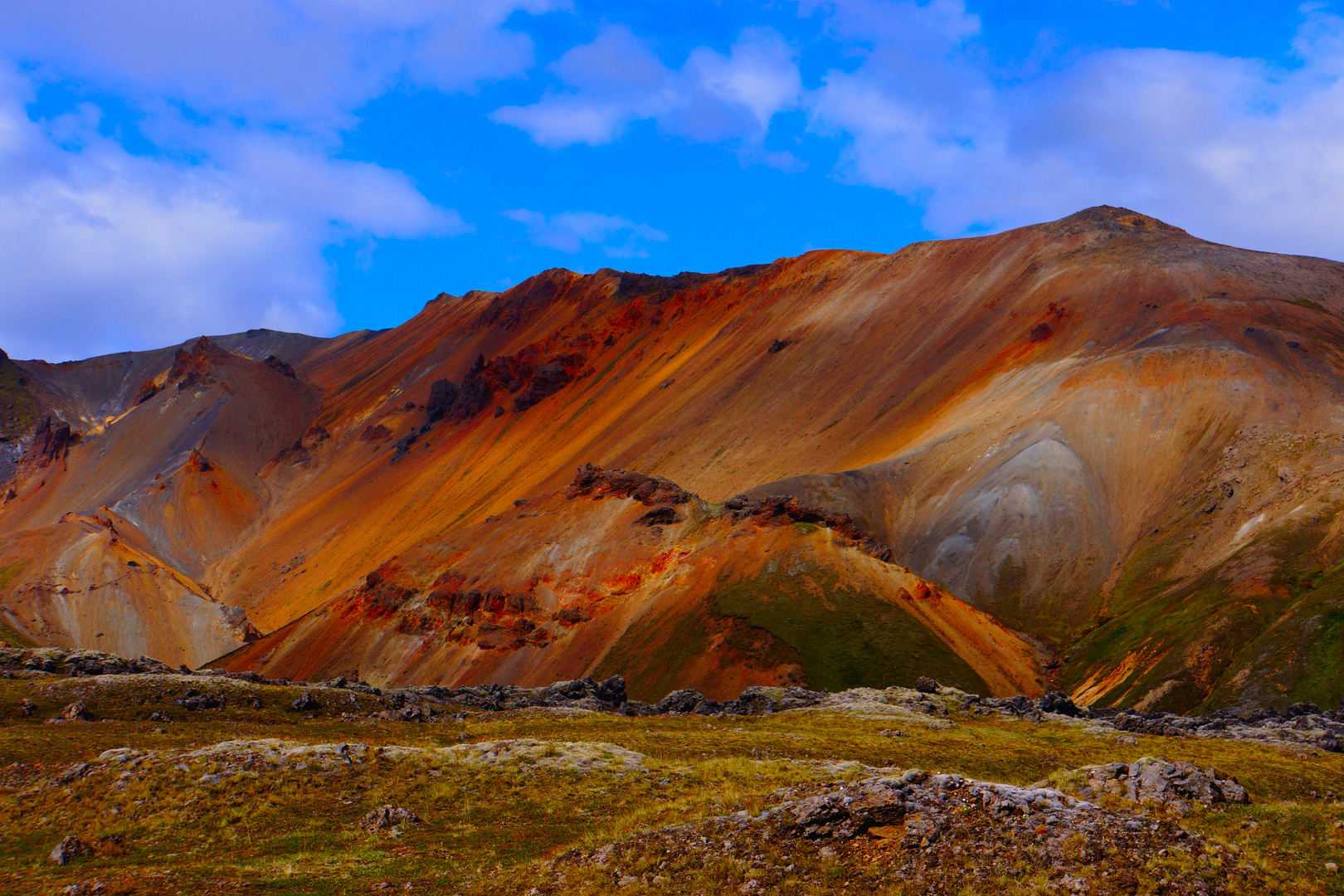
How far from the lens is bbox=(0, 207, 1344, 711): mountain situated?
75.1 m

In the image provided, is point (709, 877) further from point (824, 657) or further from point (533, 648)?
point (533, 648)

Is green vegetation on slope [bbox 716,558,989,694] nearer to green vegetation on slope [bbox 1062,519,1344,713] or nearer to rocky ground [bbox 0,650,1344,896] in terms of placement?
green vegetation on slope [bbox 1062,519,1344,713]

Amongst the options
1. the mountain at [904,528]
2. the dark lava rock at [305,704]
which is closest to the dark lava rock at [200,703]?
the dark lava rock at [305,704]

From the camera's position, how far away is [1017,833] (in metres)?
18.1

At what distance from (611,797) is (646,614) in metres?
56.3

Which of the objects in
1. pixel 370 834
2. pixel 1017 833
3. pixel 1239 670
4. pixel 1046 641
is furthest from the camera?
pixel 1046 641

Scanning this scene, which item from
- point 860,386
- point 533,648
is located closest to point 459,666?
point 533,648

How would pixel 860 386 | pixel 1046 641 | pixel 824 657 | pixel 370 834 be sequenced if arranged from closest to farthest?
pixel 370 834 → pixel 824 657 → pixel 1046 641 → pixel 860 386

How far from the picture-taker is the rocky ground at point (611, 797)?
17969 mm

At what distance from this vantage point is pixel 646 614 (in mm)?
84625

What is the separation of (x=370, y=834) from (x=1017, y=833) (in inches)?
652

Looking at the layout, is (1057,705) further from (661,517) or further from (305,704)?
(661,517)

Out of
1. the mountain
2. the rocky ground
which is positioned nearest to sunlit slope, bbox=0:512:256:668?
the mountain

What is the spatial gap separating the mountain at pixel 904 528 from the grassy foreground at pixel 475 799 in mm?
31957
